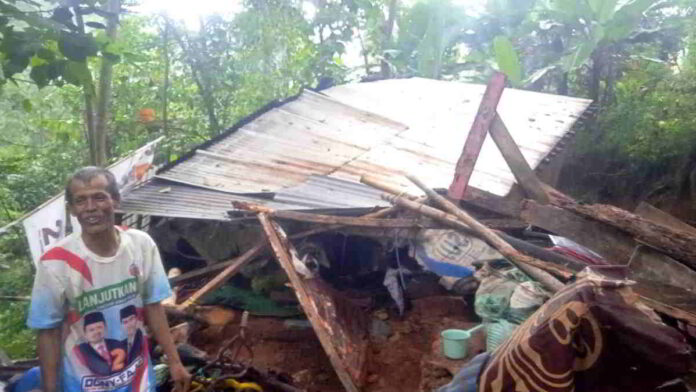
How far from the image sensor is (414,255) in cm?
554

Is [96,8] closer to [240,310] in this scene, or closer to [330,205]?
[330,205]

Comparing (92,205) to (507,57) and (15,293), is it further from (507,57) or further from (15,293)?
(507,57)

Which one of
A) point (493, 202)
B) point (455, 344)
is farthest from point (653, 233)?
point (455, 344)

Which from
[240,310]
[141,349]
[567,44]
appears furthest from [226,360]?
[567,44]

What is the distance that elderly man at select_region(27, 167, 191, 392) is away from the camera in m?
2.66

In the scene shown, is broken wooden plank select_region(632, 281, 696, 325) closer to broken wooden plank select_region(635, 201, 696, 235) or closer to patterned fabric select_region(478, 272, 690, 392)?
patterned fabric select_region(478, 272, 690, 392)

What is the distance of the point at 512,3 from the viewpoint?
1155 centimetres

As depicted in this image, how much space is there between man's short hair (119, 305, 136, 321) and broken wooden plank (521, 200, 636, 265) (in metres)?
2.11

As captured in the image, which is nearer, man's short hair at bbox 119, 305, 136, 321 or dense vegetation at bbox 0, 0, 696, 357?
man's short hair at bbox 119, 305, 136, 321

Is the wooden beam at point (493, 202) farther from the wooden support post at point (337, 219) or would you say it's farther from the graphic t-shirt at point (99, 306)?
the graphic t-shirt at point (99, 306)

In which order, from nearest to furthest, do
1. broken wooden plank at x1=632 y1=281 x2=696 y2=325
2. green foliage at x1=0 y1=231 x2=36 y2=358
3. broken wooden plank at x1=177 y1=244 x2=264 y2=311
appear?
broken wooden plank at x1=632 y1=281 x2=696 y2=325, broken wooden plank at x1=177 y1=244 x2=264 y2=311, green foliage at x1=0 y1=231 x2=36 y2=358

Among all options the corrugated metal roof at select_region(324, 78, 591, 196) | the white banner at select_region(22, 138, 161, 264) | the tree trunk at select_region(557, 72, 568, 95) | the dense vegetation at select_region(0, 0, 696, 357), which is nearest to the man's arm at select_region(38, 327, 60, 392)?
the white banner at select_region(22, 138, 161, 264)

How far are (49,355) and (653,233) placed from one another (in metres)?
2.76

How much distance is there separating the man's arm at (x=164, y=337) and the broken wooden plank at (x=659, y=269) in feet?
7.34
